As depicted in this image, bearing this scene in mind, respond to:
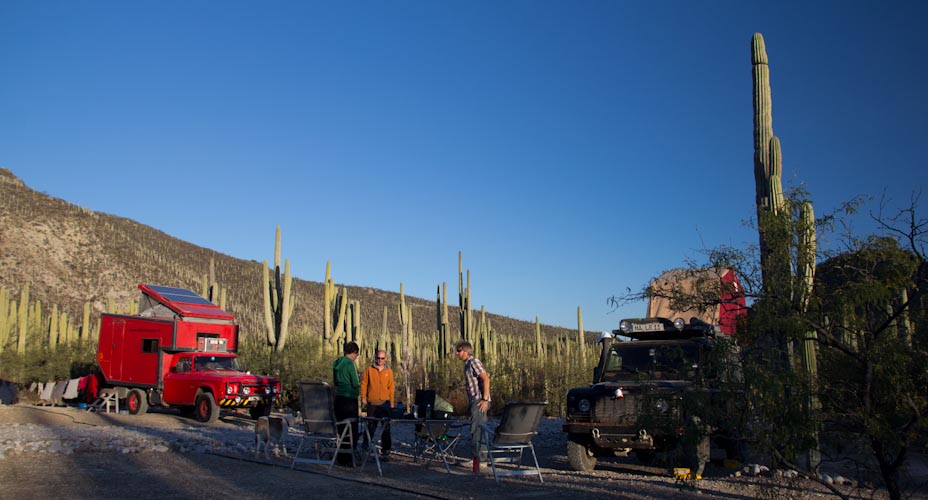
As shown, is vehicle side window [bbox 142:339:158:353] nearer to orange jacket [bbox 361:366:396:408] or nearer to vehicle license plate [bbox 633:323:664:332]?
orange jacket [bbox 361:366:396:408]

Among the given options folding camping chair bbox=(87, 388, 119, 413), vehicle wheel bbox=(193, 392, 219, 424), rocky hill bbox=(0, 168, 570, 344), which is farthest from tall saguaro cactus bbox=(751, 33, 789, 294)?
rocky hill bbox=(0, 168, 570, 344)

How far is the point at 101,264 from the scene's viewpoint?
164 ft

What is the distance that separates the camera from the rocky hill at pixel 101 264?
1806 inches

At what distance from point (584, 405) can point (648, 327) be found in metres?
1.52

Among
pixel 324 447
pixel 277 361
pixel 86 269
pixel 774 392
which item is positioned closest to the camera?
pixel 774 392

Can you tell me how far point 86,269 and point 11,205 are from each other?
7260 millimetres

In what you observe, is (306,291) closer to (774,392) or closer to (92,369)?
(92,369)

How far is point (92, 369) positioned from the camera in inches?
979

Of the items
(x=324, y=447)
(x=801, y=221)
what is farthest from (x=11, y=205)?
(x=801, y=221)

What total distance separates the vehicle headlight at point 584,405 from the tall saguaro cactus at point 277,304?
13224 mm

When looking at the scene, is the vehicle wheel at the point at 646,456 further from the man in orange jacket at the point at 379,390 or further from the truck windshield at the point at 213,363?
the truck windshield at the point at 213,363

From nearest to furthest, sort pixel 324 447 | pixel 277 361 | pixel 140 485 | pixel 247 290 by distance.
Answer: pixel 140 485, pixel 324 447, pixel 277 361, pixel 247 290

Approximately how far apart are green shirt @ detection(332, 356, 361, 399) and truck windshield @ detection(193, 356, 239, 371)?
884cm

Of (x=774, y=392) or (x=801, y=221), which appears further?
(x=801, y=221)
